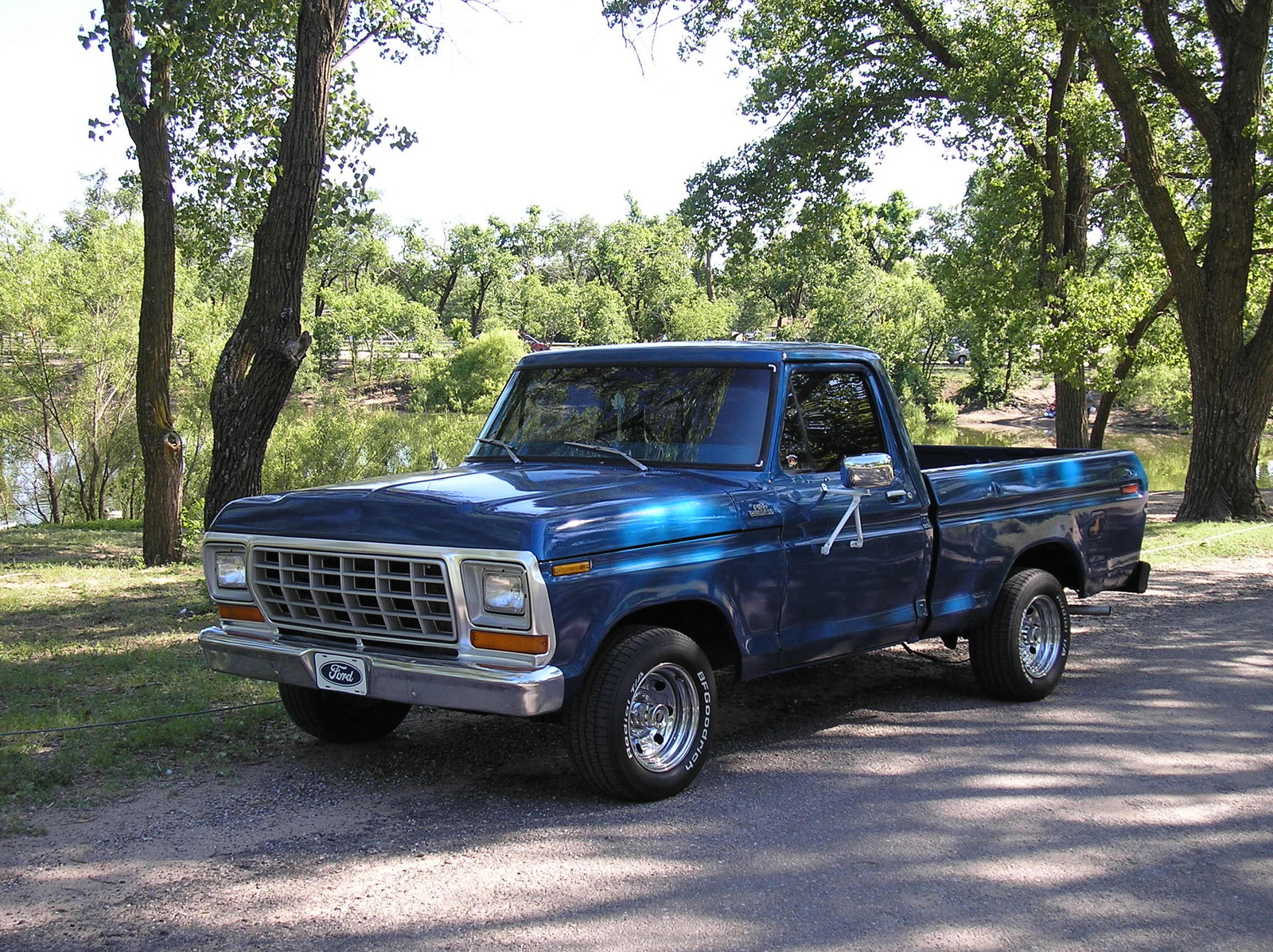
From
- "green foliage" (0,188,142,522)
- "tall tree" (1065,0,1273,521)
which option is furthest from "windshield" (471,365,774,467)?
"green foliage" (0,188,142,522)

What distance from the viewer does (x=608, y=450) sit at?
599cm

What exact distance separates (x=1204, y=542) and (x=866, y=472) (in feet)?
32.8

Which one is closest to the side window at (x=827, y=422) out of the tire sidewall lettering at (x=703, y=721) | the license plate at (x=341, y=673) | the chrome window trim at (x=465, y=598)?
the tire sidewall lettering at (x=703, y=721)

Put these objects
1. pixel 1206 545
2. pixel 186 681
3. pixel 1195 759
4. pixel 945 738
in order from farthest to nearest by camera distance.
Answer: pixel 1206 545
pixel 186 681
pixel 945 738
pixel 1195 759

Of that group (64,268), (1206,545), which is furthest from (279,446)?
→ (1206,545)

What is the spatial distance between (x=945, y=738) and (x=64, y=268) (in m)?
32.8

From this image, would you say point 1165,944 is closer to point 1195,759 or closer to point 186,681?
point 1195,759

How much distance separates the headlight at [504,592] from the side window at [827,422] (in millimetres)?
1792

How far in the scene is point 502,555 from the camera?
4.63m

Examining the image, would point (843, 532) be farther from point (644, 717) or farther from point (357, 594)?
point (357, 594)

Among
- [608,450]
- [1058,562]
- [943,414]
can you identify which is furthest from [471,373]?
[608,450]

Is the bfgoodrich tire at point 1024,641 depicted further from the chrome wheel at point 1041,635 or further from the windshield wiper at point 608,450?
the windshield wiper at point 608,450

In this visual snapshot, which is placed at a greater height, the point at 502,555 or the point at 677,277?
the point at 677,277

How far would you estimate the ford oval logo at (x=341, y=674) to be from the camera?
16.2ft
